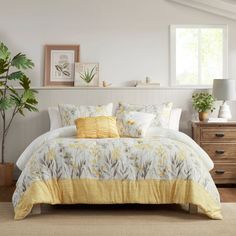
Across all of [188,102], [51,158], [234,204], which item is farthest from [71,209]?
[188,102]

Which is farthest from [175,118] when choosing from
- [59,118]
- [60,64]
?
[60,64]

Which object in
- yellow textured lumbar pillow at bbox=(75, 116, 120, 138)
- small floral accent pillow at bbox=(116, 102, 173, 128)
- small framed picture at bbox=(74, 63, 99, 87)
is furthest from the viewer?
small framed picture at bbox=(74, 63, 99, 87)

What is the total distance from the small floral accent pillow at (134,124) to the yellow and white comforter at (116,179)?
2.74 ft

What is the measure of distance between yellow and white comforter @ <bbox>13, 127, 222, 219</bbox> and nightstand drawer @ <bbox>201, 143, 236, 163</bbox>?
4.95 feet

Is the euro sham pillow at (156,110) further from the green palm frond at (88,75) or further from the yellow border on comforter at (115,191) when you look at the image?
the yellow border on comforter at (115,191)

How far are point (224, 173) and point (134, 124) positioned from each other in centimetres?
136

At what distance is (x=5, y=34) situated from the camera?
6242 mm

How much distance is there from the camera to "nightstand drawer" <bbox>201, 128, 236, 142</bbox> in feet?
18.5

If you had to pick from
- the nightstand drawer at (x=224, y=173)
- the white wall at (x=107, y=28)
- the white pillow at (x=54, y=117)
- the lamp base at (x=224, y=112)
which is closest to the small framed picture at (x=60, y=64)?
the white wall at (x=107, y=28)

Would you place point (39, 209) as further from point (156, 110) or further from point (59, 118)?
point (156, 110)

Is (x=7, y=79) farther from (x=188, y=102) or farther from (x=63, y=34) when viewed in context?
(x=188, y=102)

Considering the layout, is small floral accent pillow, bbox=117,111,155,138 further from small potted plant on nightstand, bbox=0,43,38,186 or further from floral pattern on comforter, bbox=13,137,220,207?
small potted plant on nightstand, bbox=0,43,38,186

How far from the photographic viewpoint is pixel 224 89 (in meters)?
5.87

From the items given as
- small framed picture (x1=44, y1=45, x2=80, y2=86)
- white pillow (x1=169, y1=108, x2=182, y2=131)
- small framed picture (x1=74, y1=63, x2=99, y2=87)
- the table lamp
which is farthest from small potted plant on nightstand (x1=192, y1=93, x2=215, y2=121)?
small framed picture (x1=44, y1=45, x2=80, y2=86)
